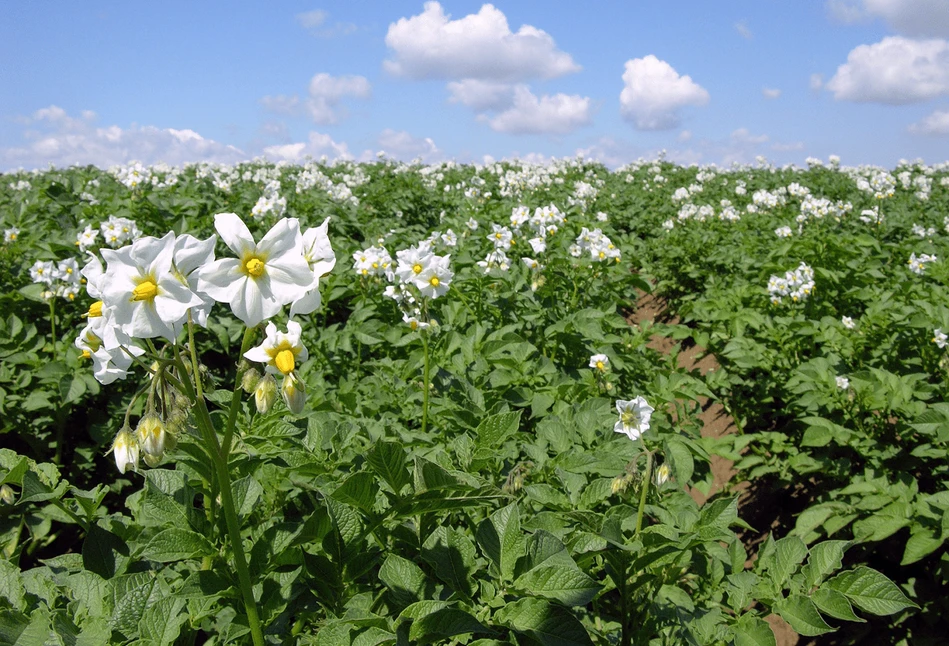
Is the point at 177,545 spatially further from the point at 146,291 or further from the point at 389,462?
the point at 146,291

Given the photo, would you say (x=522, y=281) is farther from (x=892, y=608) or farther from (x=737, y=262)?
(x=737, y=262)

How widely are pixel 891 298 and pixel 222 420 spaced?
4.39 meters

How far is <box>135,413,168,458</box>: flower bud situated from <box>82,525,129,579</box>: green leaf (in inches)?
22.2

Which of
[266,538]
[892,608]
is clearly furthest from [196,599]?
[892,608]

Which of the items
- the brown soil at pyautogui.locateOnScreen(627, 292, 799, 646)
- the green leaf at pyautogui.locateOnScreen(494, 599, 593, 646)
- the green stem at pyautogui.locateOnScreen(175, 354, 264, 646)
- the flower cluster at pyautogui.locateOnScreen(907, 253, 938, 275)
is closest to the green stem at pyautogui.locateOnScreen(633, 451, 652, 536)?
the green leaf at pyautogui.locateOnScreen(494, 599, 593, 646)

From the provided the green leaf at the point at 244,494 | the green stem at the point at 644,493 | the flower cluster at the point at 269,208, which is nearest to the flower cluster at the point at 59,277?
the flower cluster at the point at 269,208

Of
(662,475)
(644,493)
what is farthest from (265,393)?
(662,475)

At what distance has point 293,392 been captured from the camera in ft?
3.94

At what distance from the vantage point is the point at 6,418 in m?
3.17

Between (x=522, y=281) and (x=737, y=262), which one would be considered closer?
(x=522, y=281)

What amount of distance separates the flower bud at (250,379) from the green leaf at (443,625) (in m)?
0.53

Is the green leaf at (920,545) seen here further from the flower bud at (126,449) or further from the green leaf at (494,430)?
the flower bud at (126,449)

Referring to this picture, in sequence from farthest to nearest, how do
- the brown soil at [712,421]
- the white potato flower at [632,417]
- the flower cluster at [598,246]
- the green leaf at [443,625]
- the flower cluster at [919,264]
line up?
the flower cluster at [919,264] < the flower cluster at [598,246] < the brown soil at [712,421] < the white potato flower at [632,417] < the green leaf at [443,625]

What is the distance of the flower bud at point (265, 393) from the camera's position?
1181 millimetres
